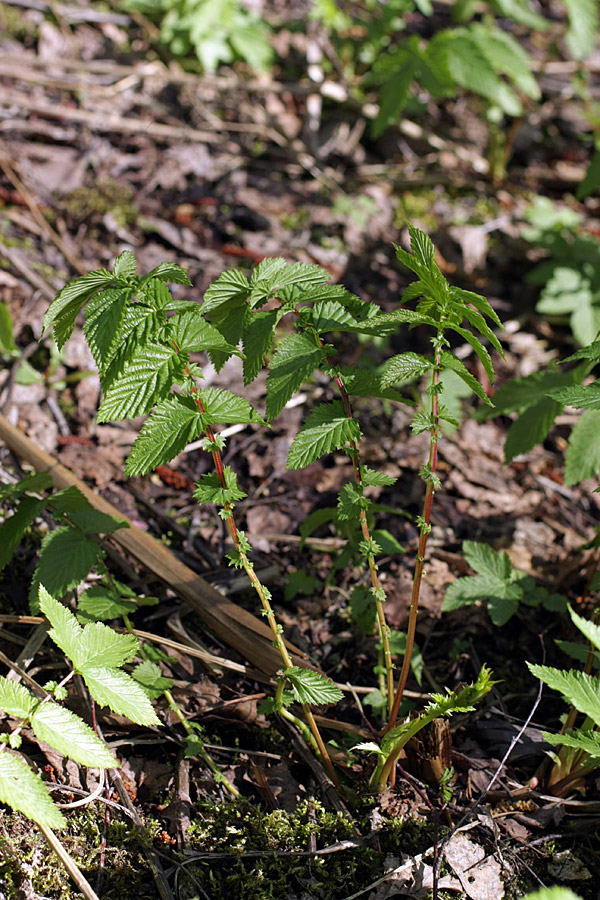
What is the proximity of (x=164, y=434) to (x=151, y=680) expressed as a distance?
828mm

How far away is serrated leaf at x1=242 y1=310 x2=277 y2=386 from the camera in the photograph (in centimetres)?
159

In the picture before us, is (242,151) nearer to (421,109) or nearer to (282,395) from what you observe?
(421,109)

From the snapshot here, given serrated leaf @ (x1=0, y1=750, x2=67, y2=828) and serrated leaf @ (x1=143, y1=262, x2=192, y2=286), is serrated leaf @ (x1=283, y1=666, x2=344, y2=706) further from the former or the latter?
serrated leaf @ (x1=143, y1=262, x2=192, y2=286)

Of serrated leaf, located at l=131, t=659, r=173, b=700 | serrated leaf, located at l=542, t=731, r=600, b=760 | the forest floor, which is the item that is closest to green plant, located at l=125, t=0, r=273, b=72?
the forest floor

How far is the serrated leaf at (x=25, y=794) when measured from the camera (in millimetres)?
1310

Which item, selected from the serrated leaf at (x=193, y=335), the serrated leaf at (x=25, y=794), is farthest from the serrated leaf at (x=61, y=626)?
the serrated leaf at (x=193, y=335)

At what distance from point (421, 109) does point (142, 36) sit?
2.14m

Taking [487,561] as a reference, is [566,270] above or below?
above

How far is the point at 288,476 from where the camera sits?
303 centimetres

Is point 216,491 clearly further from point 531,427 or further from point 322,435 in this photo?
point 531,427

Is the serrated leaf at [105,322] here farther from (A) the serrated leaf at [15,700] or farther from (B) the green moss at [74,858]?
(B) the green moss at [74,858]

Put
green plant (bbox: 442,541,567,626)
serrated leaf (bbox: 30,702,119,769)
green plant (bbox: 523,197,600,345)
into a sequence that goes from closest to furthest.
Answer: serrated leaf (bbox: 30,702,119,769), green plant (bbox: 442,541,567,626), green plant (bbox: 523,197,600,345)

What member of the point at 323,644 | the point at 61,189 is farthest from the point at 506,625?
the point at 61,189

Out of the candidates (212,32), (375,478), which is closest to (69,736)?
(375,478)
